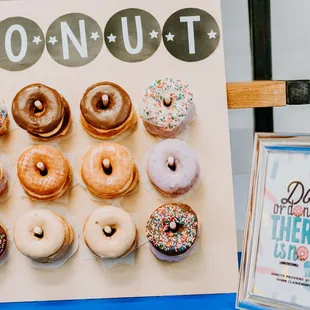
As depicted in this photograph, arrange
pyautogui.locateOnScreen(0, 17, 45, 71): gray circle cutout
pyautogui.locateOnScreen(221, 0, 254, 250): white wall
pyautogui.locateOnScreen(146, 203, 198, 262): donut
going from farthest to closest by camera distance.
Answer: pyautogui.locateOnScreen(221, 0, 254, 250): white wall
pyautogui.locateOnScreen(0, 17, 45, 71): gray circle cutout
pyautogui.locateOnScreen(146, 203, 198, 262): donut

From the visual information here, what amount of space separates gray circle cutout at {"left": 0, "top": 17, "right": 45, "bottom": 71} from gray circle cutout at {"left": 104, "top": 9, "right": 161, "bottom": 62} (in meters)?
0.20

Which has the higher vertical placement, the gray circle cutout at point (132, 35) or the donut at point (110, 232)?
the gray circle cutout at point (132, 35)

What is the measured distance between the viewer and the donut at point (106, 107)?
1.30 metres

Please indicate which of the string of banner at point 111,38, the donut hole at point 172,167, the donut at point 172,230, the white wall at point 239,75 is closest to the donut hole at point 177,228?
the donut at point 172,230

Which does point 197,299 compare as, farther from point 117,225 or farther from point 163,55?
point 163,55

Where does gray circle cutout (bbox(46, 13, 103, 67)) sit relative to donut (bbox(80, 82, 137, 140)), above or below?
above

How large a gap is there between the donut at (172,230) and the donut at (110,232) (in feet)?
0.19

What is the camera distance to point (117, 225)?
4.27ft

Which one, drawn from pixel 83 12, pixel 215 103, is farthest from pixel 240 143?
pixel 83 12

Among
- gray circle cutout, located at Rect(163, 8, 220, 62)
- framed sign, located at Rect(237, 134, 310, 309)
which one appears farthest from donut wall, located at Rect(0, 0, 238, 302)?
framed sign, located at Rect(237, 134, 310, 309)

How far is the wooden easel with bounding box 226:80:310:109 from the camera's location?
1.28m

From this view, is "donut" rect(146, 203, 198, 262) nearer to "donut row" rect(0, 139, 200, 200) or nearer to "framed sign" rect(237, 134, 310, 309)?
"donut row" rect(0, 139, 200, 200)

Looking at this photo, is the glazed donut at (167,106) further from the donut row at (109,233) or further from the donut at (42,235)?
the donut at (42,235)

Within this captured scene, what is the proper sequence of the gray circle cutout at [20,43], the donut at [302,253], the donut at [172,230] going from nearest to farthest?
the donut at [302,253] < the donut at [172,230] < the gray circle cutout at [20,43]
